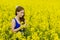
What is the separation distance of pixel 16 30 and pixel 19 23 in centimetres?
21

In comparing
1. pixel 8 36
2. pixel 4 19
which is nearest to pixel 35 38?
pixel 8 36

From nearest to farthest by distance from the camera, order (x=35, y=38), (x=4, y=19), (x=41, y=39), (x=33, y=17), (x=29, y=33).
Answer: (x=35, y=38), (x=41, y=39), (x=29, y=33), (x=4, y=19), (x=33, y=17)

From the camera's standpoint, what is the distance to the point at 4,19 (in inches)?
303

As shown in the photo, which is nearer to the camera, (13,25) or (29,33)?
(13,25)

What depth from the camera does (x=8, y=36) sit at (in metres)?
6.46

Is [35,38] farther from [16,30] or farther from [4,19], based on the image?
[4,19]

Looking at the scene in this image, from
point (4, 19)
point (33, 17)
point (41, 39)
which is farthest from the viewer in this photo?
point (33, 17)

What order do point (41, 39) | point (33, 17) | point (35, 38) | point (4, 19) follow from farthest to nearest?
point (33, 17), point (4, 19), point (41, 39), point (35, 38)

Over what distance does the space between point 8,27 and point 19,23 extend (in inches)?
26.3

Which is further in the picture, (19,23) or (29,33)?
(29,33)

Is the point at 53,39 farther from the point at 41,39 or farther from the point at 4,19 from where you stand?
the point at 4,19

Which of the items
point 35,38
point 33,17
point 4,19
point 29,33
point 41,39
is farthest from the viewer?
point 33,17

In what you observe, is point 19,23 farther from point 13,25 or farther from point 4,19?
point 4,19

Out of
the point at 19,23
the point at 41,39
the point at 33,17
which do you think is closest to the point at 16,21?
the point at 19,23
